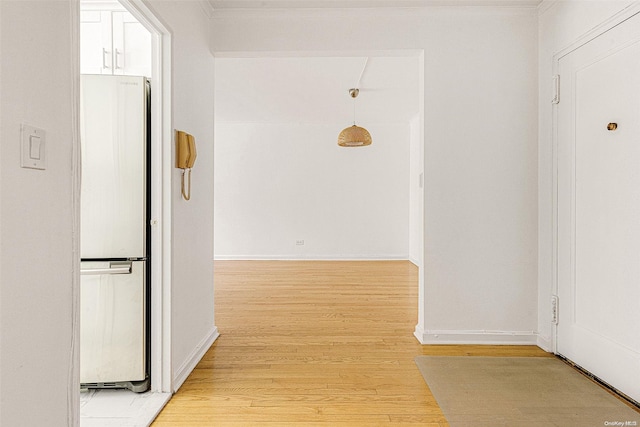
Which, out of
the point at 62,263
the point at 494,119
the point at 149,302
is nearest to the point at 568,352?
the point at 494,119

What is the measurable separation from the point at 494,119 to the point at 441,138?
0.43 meters

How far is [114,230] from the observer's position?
6.98 feet

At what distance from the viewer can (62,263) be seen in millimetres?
1297

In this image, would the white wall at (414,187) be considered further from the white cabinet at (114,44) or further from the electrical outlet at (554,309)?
the white cabinet at (114,44)

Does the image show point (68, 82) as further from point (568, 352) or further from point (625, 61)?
point (568, 352)

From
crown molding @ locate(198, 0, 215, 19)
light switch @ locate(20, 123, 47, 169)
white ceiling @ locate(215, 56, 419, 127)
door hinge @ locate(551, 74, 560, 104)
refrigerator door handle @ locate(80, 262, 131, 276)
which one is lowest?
refrigerator door handle @ locate(80, 262, 131, 276)

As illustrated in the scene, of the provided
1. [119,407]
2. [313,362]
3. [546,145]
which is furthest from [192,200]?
[546,145]

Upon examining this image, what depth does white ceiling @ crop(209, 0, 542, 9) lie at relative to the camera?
285cm

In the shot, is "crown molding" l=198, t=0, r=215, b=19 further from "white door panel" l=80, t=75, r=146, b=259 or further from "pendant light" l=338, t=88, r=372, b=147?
"pendant light" l=338, t=88, r=372, b=147

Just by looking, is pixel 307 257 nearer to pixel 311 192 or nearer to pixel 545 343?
pixel 311 192

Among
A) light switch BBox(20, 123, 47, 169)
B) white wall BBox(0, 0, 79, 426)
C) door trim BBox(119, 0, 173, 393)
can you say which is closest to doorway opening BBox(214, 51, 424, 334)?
door trim BBox(119, 0, 173, 393)

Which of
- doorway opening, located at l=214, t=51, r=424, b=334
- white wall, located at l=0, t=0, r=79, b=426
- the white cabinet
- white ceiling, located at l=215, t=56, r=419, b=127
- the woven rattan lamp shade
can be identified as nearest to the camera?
white wall, located at l=0, t=0, r=79, b=426

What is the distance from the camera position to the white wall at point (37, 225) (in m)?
1.07

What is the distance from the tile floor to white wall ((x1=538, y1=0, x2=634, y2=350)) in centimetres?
266
